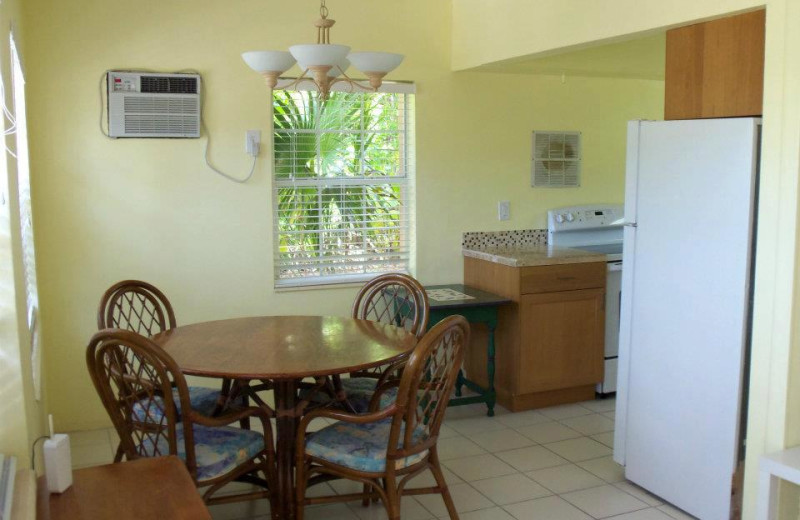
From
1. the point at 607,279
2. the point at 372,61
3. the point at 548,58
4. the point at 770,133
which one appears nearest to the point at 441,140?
the point at 548,58

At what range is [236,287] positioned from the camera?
4285 millimetres

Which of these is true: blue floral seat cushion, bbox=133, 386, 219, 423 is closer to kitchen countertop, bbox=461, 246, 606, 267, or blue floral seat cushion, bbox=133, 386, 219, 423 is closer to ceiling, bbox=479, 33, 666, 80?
kitchen countertop, bbox=461, 246, 606, 267

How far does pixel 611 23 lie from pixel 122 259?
8.57ft

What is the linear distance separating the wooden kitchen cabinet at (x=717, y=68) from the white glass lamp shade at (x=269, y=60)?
155cm

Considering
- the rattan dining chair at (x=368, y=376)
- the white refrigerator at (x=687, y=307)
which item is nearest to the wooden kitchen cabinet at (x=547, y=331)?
the rattan dining chair at (x=368, y=376)

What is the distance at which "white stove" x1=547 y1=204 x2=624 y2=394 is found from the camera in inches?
185

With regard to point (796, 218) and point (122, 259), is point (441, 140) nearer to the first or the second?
point (122, 259)

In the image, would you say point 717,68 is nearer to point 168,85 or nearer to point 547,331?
point 547,331

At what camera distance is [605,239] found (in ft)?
17.2

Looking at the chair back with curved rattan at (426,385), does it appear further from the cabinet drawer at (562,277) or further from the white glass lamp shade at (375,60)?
the cabinet drawer at (562,277)

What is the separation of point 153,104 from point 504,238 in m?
2.21

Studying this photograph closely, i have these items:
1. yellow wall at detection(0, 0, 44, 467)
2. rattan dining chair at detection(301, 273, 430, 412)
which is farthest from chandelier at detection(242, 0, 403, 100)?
rattan dining chair at detection(301, 273, 430, 412)

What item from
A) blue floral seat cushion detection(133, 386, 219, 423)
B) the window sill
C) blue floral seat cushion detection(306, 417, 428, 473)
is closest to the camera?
blue floral seat cushion detection(306, 417, 428, 473)

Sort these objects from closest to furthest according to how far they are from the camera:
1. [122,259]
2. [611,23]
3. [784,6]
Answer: [784,6] < [611,23] < [122,259]
